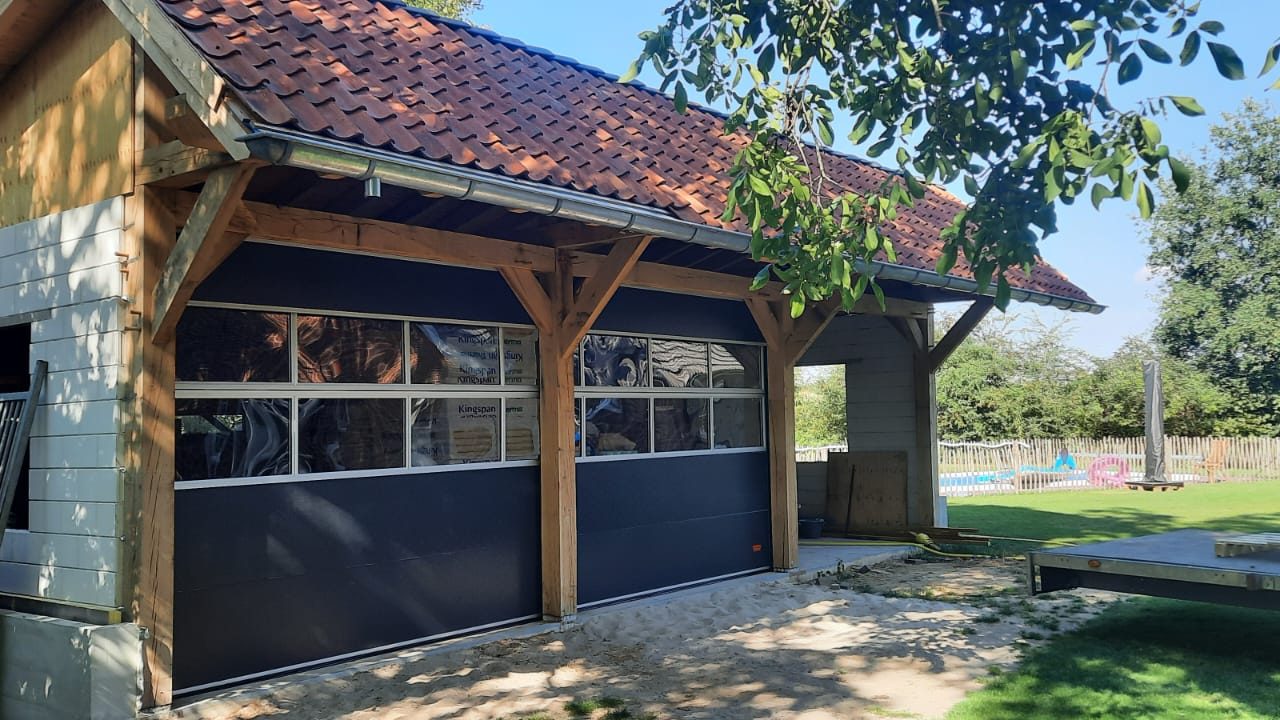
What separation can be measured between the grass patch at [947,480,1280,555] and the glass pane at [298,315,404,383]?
8388mm

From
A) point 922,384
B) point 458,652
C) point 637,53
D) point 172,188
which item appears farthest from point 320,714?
point 922,384

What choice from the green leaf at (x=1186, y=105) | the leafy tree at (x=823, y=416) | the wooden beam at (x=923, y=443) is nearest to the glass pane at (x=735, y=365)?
the wooden beam at (x=923, y=443)

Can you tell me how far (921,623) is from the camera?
8.24 meters

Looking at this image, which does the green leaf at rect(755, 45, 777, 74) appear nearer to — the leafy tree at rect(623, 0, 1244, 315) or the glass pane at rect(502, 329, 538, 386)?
the leafy tree at rect(623, 0, 1244, 315)

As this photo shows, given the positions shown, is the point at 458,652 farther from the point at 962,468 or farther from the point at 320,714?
the point at 962,468

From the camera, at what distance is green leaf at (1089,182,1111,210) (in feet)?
11.9

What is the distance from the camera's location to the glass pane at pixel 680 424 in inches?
391

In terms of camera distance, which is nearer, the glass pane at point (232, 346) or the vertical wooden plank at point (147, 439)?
the vertical wooden plank at point (147, 439)

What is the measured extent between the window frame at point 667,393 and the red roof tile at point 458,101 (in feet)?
5.86

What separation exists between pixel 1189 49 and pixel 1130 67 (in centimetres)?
21

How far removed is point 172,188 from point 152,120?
416 millimetres

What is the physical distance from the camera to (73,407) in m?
6.20

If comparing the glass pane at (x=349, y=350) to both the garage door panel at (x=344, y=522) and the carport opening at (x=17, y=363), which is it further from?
the carport opening at (x=17, y=363)

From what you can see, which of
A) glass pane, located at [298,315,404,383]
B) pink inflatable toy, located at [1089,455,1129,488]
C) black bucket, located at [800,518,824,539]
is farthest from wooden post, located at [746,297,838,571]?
pink inflatable toy, located at [1089,455,1129,488]
